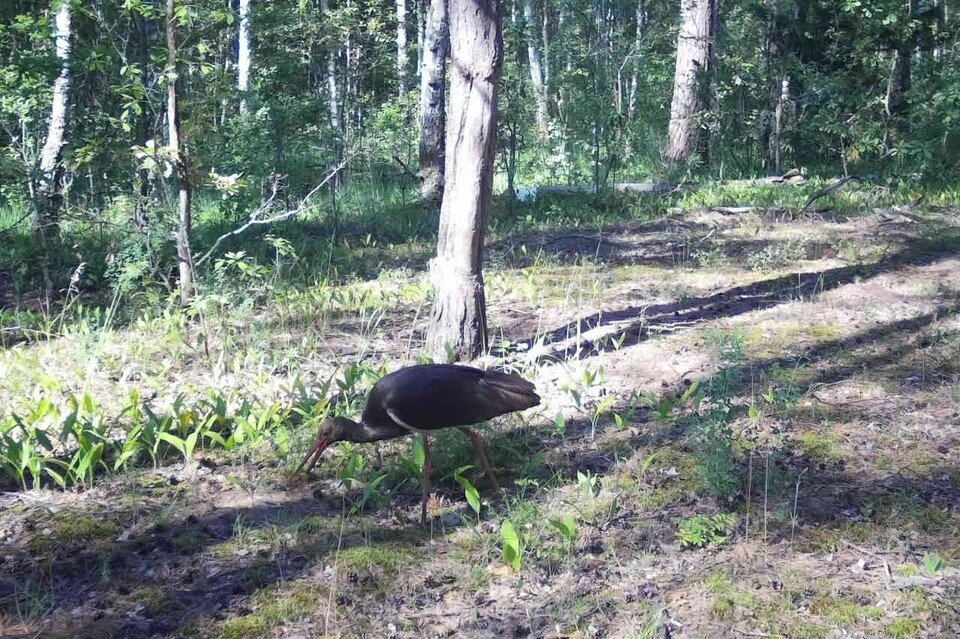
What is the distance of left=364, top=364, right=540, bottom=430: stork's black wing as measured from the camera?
4.33 m

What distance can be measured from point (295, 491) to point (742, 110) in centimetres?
1332

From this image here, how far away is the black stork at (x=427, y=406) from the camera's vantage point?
4336mm

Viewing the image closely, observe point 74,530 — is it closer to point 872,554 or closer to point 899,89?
point 872,554

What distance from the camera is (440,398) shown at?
4.37 m

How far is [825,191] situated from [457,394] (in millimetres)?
8812

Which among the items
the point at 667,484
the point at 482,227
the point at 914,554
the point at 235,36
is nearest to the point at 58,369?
the point at 482,227

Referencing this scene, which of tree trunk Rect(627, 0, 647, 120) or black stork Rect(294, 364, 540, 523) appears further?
tree trunk Rect(627, 0, 647, 120)

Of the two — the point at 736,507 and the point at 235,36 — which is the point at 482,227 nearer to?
the point at 736,507

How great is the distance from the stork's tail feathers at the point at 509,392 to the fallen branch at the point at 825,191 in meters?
7.51

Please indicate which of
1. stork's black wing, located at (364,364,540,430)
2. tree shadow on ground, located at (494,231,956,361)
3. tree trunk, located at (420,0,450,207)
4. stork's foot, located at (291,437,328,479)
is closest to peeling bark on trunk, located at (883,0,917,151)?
tree shadow on ground, located at (494,231,956,361)

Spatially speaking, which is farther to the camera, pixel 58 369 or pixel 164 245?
pixel 164 245

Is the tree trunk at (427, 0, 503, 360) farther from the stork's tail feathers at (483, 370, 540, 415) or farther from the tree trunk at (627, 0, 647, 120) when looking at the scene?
the tree trunk at (627, 0, 647, 120)

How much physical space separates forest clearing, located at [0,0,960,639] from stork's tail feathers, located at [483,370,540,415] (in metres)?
0.02

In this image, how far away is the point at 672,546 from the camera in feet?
13.5
